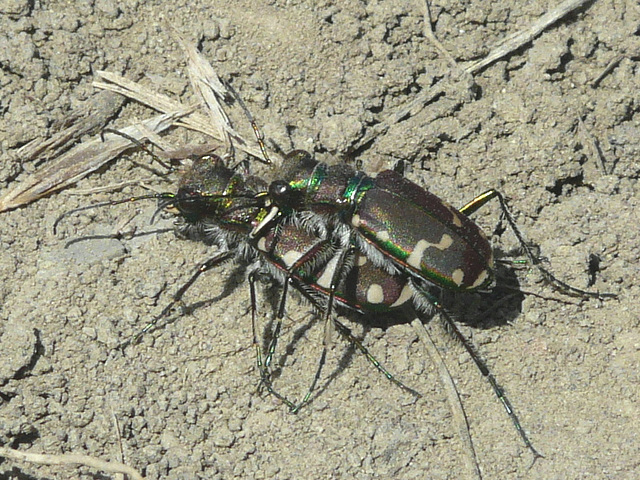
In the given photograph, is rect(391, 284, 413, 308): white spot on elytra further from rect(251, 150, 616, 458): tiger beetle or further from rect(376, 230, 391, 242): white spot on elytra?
rect(376, 230, 391, 242): white spot on elytra

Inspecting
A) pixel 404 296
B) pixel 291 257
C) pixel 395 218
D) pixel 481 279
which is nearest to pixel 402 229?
pixel 395 218

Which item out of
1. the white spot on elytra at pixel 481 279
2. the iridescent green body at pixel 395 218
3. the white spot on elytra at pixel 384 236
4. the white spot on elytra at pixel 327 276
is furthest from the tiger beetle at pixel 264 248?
the white spot on elytra at pixel 481 279

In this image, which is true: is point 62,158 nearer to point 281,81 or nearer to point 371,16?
point 281,81

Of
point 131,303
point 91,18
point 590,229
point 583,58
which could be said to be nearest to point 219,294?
point 131,303

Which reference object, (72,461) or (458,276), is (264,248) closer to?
(458,276)

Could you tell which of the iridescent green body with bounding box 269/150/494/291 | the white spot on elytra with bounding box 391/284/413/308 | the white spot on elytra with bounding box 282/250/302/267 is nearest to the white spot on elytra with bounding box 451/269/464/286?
the iridescent green body with bounding box 269/150/494/291

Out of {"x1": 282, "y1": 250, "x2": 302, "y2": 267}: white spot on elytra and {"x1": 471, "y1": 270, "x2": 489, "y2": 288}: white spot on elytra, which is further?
{"x1": 282, "y1": 250, "x2": 302, "y2": 267}: white spot on elytra

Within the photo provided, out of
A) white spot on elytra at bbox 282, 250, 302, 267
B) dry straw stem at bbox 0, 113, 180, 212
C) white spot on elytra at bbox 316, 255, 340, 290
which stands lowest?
white spot on elytra at bbox 316, 255, 340, 290
